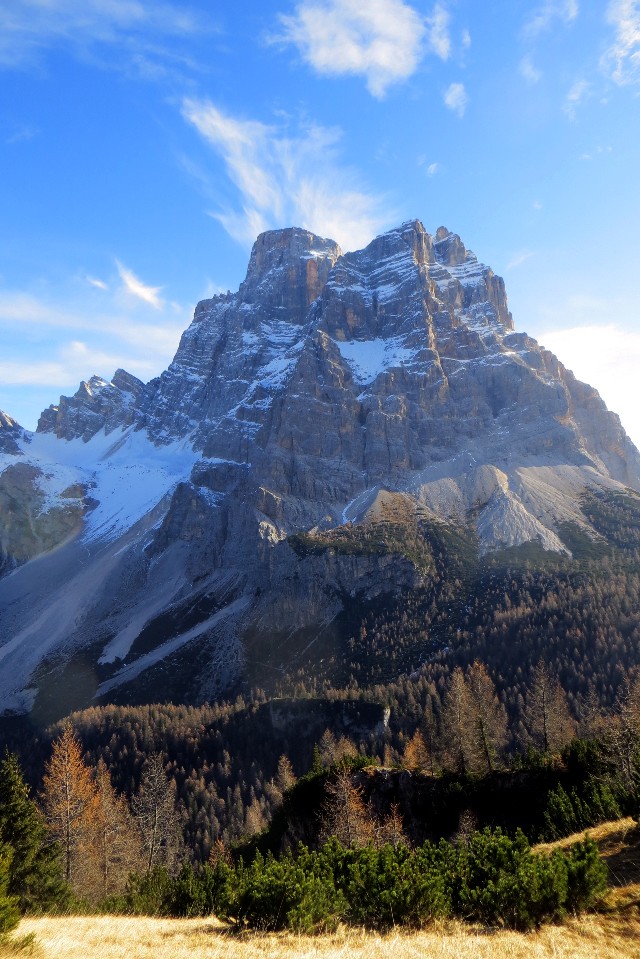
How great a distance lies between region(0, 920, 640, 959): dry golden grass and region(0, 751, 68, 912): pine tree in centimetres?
1488

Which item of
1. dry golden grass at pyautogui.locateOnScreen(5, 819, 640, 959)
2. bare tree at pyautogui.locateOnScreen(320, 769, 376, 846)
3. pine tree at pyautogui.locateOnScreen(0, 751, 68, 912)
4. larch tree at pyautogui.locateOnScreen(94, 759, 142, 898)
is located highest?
dry golden grass at pyautogui.locateOnScreen(5, 819, 640, 959)

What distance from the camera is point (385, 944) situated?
14.1m

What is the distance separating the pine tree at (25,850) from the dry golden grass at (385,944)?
48.8 ft

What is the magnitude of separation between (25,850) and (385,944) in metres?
24.5

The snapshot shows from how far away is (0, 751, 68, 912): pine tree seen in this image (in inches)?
1137

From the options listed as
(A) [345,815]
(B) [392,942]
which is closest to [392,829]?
(A) [345,815]

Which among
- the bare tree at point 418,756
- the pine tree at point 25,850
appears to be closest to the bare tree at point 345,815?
the pine tree at point 25,850

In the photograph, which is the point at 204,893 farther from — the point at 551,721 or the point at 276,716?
the point at 276,716

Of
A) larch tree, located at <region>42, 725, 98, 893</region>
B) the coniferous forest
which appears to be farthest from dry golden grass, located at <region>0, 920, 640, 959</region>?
larch tree, located at <region>42, 725, 98, 893</region>

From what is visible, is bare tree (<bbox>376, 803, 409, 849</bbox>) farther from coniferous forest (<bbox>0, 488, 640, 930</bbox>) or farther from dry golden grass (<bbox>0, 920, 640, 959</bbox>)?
dry golden grass (<bbox>0, 920, 640, 959</bbox>)

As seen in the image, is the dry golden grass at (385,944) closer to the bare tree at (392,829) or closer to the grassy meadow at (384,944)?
the grassy meadow at (384,944)

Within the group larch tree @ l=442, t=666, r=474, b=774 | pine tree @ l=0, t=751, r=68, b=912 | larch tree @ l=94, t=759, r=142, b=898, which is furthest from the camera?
larch tree @ l=442, t=666, r=474, b=774

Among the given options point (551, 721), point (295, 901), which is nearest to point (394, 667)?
point (551, 721)

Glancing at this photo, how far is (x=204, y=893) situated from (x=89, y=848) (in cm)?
2382
